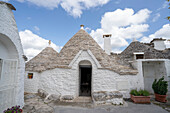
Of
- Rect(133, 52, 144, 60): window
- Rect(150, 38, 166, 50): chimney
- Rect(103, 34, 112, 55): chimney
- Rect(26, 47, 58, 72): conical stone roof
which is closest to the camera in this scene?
Rect(26, 47, 58, 72): conical stone roof

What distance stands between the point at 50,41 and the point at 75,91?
703cm

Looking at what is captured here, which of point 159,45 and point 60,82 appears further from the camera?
point 159,45

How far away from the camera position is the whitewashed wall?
6.30 meters

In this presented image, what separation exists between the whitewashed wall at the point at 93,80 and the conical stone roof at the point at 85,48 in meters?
0.38

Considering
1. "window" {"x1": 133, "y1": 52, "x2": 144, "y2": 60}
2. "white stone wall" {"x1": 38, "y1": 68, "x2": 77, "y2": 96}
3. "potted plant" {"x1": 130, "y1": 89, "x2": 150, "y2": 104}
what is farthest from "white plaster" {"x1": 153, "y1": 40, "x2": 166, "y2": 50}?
"white stone wall" {"x1": 38, "y1": 68, "x2": 77, "y2": 96}

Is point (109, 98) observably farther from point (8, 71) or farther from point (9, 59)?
point (9, 59)

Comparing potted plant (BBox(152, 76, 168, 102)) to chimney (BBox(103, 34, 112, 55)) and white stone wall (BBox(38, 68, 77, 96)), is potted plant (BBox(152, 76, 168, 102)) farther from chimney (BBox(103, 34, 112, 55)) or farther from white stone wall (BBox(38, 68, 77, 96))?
white stone wall (BBox(38, 68, 77, 96))

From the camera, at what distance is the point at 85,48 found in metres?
7.23

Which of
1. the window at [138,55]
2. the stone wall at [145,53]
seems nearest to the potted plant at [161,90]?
the stone wall at [145,53]

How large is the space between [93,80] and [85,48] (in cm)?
267

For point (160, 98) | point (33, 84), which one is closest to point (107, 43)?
point (160, 98)

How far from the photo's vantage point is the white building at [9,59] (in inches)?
136

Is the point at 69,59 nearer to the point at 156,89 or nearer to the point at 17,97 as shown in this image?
the point at 17,97

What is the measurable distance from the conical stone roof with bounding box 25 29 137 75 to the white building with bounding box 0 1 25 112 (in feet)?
9.44
